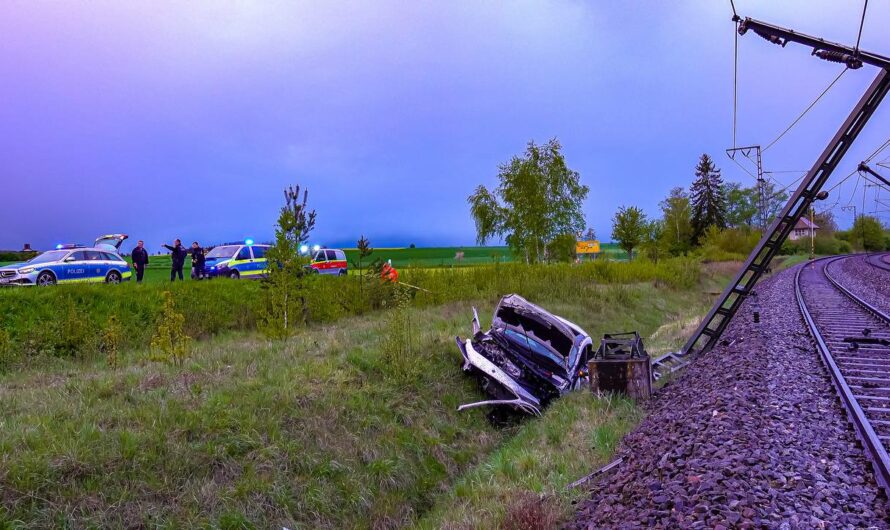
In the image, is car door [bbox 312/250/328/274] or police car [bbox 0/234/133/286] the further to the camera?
car door [bbox 312/250/328/274]

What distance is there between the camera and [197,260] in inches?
933

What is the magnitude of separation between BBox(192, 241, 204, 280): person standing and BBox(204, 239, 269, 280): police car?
4.68 feet

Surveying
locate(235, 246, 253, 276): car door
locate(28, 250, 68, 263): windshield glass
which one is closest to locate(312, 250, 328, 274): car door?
locate(235, 246, 253, 276): car door

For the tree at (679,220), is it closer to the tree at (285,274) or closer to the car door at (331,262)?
the car door at (331,262)

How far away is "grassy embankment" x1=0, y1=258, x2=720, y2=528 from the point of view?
5.11m

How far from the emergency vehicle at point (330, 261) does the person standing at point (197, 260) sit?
7060 millimetres

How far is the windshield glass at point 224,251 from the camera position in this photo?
87.0 feet

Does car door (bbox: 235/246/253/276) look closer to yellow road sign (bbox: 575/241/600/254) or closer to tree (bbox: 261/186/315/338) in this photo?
tree (bbox: 261/186/315/338)

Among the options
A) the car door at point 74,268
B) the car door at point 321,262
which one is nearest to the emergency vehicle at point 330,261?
the car door at point 321,262

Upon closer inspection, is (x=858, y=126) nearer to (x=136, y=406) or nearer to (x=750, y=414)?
(x=750, y=414)

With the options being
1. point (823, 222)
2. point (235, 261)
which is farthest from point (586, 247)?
point (823, 222)

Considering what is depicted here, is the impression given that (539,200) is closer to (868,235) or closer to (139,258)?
(139,258)

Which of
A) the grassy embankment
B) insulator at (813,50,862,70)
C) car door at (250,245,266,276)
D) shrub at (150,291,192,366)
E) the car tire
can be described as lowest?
the grassy embankment

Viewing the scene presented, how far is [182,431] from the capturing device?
618cm
